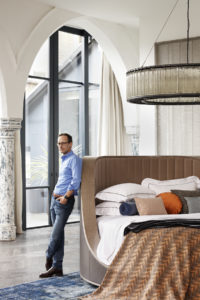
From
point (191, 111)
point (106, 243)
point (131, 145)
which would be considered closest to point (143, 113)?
point (191, 111)

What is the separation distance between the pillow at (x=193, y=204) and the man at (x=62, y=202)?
48.0 inches

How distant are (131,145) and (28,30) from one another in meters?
3.22

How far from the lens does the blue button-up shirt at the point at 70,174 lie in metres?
5.39

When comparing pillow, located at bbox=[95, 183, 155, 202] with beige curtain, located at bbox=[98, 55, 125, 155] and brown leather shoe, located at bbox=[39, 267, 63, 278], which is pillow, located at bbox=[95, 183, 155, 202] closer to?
brown leather shoe, located at bbox=[39, 267, 63, 278]

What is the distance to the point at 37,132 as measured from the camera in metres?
8.95

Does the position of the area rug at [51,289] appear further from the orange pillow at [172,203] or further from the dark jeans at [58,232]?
the orange pillow at [172,203]

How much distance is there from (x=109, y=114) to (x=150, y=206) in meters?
4.39

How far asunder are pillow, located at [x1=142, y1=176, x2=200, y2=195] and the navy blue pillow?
27.9 inches

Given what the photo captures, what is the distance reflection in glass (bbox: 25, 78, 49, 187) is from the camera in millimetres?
8828

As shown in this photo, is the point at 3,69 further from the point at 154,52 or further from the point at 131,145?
the point at 131,145

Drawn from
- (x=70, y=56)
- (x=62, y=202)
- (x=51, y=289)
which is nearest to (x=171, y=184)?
(x=62, y=202)

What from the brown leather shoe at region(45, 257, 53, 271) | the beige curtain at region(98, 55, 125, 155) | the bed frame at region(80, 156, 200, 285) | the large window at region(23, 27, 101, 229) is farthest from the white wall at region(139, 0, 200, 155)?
the brown leather shoe at region(45, 257, 53, 271)

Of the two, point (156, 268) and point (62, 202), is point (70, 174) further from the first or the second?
point (156, 268)

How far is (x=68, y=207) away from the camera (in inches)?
213
